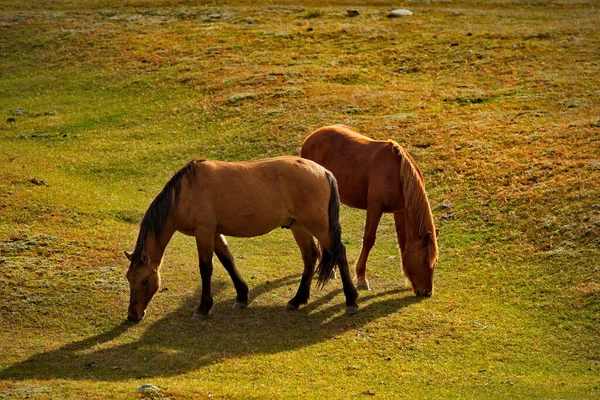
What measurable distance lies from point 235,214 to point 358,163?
2960 mm

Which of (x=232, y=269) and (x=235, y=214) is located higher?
(x=235, y=214)

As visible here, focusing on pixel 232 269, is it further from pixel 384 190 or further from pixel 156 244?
pixel 384 190

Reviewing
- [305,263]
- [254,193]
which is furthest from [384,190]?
[254,193]

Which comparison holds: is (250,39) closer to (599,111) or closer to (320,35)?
(320,35)

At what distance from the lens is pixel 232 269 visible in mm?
13359

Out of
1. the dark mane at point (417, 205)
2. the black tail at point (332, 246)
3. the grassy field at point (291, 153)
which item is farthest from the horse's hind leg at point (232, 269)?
the dark mane at point (417, 205)

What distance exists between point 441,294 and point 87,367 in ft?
19.1

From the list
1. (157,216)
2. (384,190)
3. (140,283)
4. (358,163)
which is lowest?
(140,283)

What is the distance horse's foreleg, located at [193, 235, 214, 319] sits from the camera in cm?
1287

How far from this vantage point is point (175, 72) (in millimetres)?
30422

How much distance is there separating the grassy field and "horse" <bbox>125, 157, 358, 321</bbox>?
0.52 m

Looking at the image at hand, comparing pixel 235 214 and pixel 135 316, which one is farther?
pixel 235 214

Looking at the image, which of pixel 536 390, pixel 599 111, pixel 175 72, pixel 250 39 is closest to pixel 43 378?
pixel 536 390

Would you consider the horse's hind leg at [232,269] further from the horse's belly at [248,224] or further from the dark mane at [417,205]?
the dark mane at [417,205]
